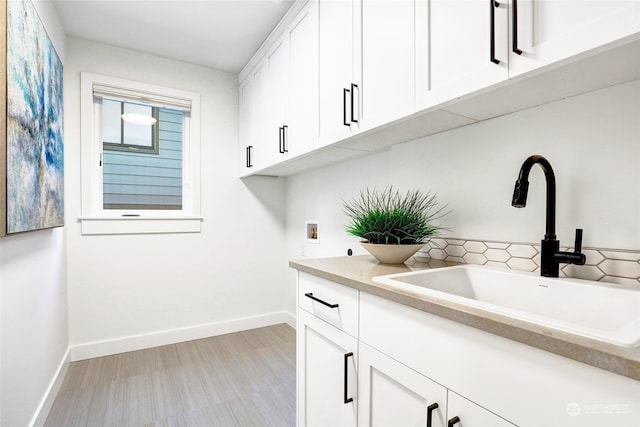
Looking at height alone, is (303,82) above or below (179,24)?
below

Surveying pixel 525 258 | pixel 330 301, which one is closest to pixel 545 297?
pixel 525 258

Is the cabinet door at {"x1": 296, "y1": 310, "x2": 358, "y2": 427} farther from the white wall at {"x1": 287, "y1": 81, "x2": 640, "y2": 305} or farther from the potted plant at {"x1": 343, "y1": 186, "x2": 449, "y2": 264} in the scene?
the white wall at {"x1": 287, "y1": 81, "x2": 640, "y2": 305}

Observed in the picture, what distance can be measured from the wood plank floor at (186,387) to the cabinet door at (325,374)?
45 centimetres

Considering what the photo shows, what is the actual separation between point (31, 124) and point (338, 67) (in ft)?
4.63

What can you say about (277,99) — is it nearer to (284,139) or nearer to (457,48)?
(284,139)

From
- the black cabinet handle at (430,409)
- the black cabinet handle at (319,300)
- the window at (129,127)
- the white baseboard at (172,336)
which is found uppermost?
the window at (129,127)

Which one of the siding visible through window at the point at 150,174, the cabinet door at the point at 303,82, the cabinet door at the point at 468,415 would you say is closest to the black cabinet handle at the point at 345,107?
the cabinet door at the point at 303,82

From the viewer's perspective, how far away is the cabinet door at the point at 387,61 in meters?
1.11

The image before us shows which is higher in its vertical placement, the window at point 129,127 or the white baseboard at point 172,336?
the window at point 129,127

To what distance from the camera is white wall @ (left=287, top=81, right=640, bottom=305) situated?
90cm

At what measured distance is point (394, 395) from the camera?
890mm

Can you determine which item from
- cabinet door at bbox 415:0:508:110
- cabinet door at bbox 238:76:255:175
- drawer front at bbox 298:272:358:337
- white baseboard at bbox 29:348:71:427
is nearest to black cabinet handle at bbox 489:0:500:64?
cabinet door at bbox 415:0:508:110

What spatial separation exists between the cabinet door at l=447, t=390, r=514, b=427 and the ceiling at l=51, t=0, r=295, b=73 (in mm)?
2119

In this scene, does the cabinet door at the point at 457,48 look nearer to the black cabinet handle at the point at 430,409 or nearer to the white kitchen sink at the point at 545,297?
the white kitchen sink at the point at 545,297
